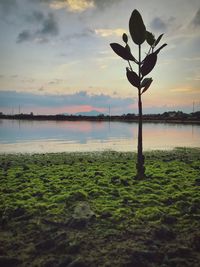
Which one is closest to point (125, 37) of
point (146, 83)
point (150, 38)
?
point (150, 38)

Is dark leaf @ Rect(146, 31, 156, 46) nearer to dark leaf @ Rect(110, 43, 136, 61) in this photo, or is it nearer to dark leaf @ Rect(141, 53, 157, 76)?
dark leaf @ Rect(141, 53, 157, 76)

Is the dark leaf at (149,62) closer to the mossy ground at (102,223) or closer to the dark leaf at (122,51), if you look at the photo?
the dark leaf at (122,51)

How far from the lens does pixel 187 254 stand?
548 centimetres

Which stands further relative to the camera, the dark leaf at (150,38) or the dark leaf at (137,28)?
the dark leaf at (150,38)

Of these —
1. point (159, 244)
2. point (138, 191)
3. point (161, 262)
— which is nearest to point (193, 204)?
point (138, 191)

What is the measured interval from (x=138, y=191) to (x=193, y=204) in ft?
6.51

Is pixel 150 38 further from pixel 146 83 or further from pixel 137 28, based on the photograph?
pixel 146 83

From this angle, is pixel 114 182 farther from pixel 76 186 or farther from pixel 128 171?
pixel 128 171

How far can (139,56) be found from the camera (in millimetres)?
12523

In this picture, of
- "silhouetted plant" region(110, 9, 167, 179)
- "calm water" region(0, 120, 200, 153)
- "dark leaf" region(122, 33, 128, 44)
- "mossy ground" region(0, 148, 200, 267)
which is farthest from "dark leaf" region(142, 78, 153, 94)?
"calm water" region(0, 120, 200, 153)

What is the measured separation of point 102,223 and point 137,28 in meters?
8.27

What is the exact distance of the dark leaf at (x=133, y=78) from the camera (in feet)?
41.0

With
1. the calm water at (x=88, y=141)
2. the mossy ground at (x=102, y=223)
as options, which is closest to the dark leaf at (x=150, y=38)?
the mossy ground at (x=102, y=223)

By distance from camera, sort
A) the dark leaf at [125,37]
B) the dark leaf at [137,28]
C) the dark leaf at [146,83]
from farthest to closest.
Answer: the dark leaf at [125,37] < the dark leaf at [146,83] < the dark leaf at [137,28]
